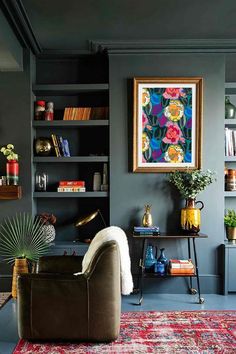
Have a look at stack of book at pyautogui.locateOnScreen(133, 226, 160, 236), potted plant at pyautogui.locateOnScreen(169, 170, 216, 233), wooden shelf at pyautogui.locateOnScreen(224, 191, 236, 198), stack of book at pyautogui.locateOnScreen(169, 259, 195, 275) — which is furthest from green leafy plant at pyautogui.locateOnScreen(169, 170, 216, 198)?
stack of book at pyautogui.locateOnScreen(169, 259, 195, 275)

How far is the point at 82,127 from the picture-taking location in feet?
15.1

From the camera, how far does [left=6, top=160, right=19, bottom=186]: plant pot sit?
4.16m

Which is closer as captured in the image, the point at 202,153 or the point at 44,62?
the point at 202,153

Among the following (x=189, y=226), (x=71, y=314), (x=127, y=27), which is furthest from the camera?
(x=189, y=226)

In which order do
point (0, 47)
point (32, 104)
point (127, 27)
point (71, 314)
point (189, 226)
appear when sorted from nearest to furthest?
point (71, 314) < point (0, 47) < point (127, 27) < point (189, 226) < point (32, 104)

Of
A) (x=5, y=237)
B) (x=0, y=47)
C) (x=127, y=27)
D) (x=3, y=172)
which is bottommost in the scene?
(x=5, y=237)

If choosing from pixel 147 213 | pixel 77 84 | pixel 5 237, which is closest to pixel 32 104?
pixel 77 84

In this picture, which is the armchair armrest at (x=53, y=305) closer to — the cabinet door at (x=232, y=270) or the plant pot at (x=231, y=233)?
the cabinet door at (x=232, y=270)

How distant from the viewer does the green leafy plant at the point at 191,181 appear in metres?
4.09

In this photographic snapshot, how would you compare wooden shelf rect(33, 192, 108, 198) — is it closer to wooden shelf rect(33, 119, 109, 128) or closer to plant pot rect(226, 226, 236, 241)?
wooden shelf rect(33, 119, 109, 128)

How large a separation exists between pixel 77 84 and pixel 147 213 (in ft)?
5.54

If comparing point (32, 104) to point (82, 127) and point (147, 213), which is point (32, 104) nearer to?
point (82, 127)

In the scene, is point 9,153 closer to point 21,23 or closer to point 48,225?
point 48,225

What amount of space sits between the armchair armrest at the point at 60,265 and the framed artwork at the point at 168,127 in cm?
130
